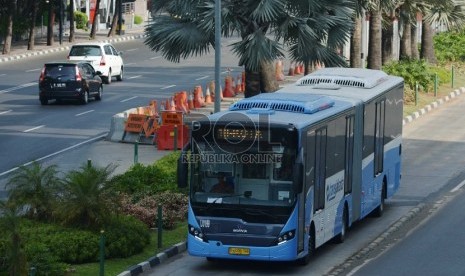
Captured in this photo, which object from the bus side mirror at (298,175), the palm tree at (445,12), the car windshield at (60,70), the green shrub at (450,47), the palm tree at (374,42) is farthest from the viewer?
the green shrub at (450,47)

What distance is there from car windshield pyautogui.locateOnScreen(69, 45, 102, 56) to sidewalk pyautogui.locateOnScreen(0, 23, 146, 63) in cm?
1156

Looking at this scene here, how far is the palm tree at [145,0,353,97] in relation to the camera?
32688 mm

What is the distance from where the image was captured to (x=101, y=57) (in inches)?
2114

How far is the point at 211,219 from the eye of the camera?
2033cm

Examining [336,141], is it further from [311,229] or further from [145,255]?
[145,255]

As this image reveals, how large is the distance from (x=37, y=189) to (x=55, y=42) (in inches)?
2197

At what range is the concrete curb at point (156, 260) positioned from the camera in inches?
795

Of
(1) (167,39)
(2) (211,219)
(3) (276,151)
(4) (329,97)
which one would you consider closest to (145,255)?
(2) (211,219)

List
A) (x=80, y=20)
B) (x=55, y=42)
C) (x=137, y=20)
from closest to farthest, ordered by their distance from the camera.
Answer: (x=55, y=42), (x=80, y=20), (x=137, y=20)

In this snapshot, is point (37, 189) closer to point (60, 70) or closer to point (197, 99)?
point (197, 99)

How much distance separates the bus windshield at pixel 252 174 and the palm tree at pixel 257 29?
12.5 meters

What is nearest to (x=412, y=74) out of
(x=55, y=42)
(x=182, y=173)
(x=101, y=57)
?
(x=101, y=57)

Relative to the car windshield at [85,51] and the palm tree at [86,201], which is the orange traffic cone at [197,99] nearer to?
the car windshield at [85,51]

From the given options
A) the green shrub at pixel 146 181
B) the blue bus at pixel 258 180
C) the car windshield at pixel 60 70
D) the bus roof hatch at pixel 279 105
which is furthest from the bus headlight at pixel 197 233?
the car windshield at pixel 60 70
